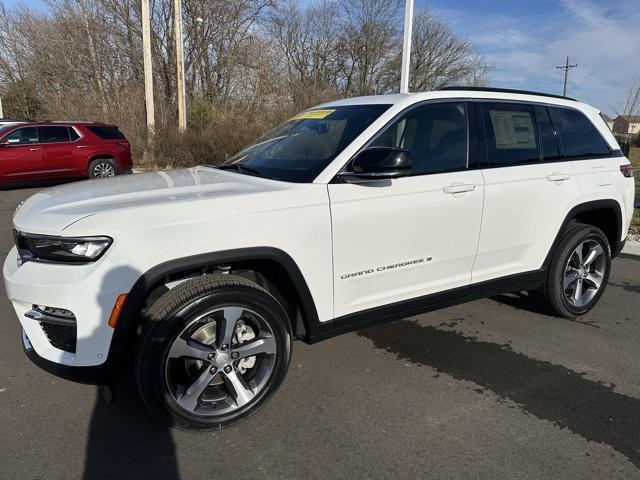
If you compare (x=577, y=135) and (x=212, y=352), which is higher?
(x=577, y=135)

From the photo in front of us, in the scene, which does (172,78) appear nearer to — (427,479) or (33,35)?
(33,35)

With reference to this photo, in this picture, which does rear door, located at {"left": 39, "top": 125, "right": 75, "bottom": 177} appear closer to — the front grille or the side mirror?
the front grille

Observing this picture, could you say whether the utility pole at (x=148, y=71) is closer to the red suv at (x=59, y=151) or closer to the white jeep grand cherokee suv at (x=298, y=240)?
the red suv at (x=59, y=151)

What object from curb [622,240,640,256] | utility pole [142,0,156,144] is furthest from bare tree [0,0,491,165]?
curb [622,240,640,256]

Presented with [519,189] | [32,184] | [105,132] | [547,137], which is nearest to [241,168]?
[519,189]

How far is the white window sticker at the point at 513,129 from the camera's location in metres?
3.49

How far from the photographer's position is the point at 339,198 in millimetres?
2732

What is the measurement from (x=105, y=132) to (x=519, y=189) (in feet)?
41.3

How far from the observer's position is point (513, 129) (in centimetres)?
359

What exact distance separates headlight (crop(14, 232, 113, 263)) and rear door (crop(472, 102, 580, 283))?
2454 millimetres

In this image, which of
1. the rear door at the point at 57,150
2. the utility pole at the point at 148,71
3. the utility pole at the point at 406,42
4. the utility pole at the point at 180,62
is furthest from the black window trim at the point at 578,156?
the utility pole at the point at 148,71

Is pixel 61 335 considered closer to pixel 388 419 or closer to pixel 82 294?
pixel 82 294

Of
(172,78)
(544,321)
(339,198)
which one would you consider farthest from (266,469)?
(172,78)

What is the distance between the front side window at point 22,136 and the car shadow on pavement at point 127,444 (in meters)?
11.2
